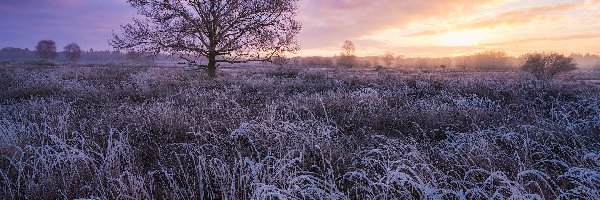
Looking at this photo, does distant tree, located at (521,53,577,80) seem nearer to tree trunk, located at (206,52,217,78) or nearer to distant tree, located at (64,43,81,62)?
tree trunk, located at (206,52,217,78)

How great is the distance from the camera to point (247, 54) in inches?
683

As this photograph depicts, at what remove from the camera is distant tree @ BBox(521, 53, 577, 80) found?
26.1 metres

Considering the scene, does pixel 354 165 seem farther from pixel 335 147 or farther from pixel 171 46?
pixel 171 46

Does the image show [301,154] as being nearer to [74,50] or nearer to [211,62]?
[211,62]

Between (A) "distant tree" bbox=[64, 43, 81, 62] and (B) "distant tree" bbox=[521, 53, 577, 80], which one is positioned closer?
(B) "distant tree" bbox=[521, 53, 577, 80]

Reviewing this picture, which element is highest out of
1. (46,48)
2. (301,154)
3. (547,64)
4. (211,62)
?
(46,48)

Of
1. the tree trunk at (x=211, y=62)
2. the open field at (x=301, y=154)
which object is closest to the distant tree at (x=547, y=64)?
the tree trunk at (x=211, y=62)

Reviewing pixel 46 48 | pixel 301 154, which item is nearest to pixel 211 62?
pixel 301 154

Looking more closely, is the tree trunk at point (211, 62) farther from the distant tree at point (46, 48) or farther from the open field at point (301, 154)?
the distant tree at point (46, 48)

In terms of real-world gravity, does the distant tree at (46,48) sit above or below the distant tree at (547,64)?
above

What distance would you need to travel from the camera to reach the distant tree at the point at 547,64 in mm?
26141

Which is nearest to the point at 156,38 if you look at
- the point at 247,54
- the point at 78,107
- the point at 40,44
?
the point at 247,54

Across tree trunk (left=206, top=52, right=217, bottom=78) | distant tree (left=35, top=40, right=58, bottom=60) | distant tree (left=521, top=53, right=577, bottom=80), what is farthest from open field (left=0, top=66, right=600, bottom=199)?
distant tree (left=35, top=40, right=58, bottom=60)

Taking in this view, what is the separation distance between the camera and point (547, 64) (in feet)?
87.7
